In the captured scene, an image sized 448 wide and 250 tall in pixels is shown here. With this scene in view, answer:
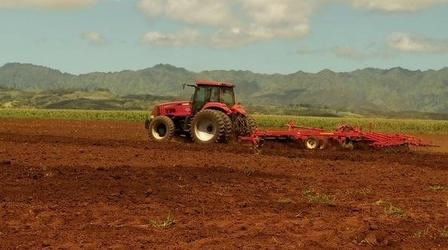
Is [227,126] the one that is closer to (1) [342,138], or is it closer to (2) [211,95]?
(2) [211,95]

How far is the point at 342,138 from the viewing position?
21688mm

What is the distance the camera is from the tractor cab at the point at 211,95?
2320 centimetres

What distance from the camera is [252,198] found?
11570 millimetres

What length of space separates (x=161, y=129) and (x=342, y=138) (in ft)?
23.4

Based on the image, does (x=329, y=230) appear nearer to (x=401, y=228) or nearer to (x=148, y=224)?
(x=401, y=228)

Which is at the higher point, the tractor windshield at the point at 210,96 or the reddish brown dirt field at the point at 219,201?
the tractor windshield at the point at 210,96

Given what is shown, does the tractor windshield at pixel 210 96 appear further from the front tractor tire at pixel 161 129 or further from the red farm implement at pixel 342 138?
the red farm implement at pixel 342 138

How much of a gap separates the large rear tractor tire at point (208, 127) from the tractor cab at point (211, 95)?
757 millimetres

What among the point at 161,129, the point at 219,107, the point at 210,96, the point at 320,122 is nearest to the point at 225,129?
the point at 219,107

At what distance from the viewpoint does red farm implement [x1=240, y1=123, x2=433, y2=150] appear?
846 inches

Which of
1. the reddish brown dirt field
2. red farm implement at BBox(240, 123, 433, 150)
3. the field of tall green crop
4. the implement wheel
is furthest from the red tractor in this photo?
the field of tall green crop

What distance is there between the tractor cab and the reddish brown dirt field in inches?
178

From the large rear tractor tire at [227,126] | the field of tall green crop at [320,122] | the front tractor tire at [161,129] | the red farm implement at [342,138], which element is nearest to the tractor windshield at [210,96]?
the large rear tractor tire at [227,126]

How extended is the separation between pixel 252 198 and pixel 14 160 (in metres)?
7.91
